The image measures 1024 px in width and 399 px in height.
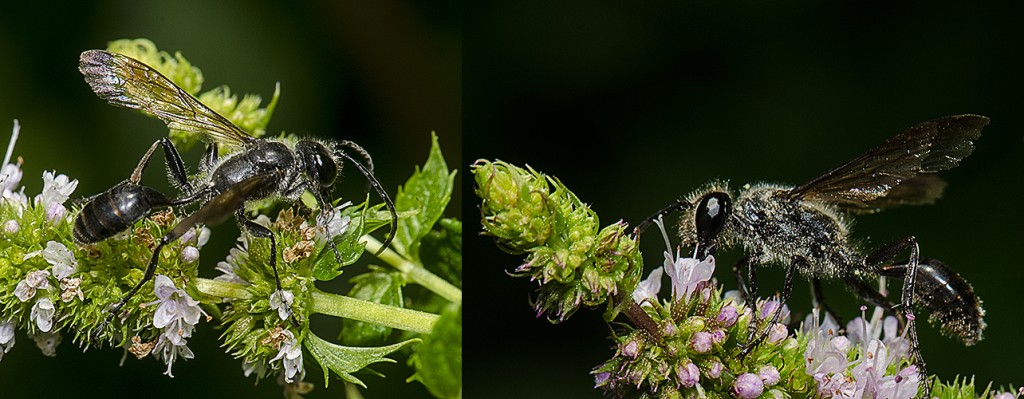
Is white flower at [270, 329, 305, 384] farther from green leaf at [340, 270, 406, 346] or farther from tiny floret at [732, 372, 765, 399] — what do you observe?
tiny floret at [732, 372, 765, 399]

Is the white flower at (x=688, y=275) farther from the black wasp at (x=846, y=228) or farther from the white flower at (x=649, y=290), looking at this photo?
the black wasp at (x=846, y=228)

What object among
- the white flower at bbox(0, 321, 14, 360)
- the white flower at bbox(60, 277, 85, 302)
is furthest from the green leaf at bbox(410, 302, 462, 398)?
the white flower at bbox(0, 321, 14, 360)

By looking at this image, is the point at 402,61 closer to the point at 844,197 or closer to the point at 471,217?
the point at 471,217

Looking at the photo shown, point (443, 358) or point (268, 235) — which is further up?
point (268, 235)

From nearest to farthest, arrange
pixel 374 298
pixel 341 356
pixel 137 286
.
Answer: pixel 137 286 < pixel 341 356 < pixel 374 298

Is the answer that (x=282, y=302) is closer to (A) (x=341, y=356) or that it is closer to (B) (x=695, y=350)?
(A) (x=341, y=356)

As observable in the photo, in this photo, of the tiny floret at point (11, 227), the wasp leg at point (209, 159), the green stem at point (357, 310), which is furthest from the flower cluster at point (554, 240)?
the tiny floret at point (11, 227)

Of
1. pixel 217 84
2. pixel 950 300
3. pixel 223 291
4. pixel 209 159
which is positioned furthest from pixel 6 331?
pixel 950 300
